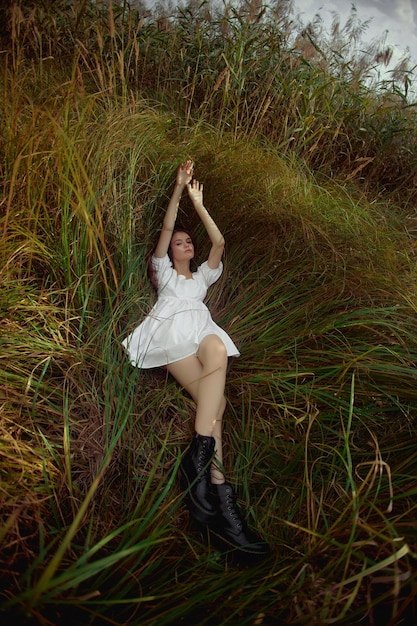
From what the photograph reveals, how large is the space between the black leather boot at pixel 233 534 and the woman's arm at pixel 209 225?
110cm

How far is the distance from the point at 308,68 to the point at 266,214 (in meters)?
1.45

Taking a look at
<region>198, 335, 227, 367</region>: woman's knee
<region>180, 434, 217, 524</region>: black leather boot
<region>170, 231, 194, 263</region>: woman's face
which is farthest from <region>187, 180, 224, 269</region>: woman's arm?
<region>180, 434, 217, 524</region>: black leather boot

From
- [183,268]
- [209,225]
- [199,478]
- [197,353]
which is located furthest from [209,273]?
[199,478]

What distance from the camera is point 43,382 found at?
1.40 metres

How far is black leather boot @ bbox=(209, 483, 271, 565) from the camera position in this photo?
130cm

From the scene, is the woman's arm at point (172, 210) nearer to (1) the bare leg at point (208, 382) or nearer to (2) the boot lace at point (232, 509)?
(1) the bare leg at point (208, 382)

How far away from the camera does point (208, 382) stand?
63.8 inches

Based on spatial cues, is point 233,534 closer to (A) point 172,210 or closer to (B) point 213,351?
(B) point 213,351

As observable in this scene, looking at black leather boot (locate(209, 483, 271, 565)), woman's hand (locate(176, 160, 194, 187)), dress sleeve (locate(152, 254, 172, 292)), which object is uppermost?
woman's hand (locate(176, 160, 194, 187))

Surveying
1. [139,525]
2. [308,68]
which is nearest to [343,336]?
[139,525]

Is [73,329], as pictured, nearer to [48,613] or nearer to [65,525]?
[65,525]

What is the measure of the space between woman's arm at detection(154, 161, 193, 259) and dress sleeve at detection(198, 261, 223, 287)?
225 millimetres

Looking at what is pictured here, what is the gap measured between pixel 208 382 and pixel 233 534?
0.56m

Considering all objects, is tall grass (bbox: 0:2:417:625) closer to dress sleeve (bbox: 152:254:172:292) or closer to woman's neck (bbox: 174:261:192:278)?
dress sleeve (bbox: 152:254:172:292)
